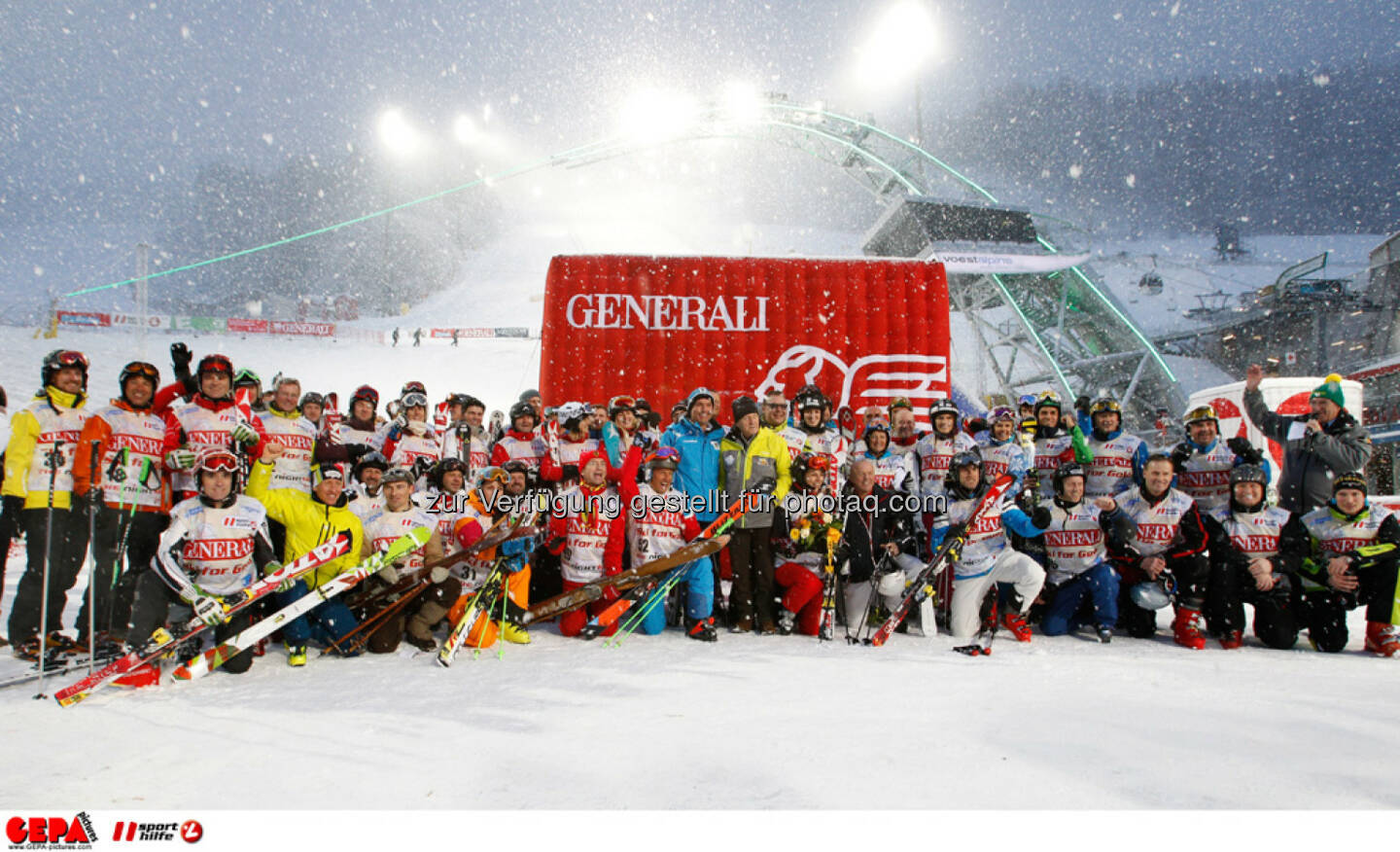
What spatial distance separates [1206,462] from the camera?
17.8 ft

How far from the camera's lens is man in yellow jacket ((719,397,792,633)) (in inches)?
195

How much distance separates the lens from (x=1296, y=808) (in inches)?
84.4

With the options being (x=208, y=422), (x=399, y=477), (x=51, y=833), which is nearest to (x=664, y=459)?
(x=399, y=477)

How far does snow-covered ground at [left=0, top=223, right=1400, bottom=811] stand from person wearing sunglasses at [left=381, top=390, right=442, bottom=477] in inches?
78.2

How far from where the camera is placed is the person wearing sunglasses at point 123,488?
4121 millimetres

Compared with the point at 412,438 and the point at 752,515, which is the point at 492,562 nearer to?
the point at 412,438

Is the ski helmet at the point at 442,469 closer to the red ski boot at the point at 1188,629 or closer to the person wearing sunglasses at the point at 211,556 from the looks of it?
the person wearing sunglasses at the point at 211,556

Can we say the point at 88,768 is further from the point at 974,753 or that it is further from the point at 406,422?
the point at 406,422

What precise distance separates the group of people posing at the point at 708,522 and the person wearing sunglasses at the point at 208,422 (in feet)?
0.05

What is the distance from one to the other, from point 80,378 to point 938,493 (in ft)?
19.6

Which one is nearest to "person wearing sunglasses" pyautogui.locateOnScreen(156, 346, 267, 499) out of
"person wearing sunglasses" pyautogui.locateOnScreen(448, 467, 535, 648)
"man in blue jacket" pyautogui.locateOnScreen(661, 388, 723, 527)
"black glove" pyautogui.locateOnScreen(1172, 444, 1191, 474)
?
"person wearing sunglasses" pyautogui.locateOnScreen(448, 467, 535, 648)

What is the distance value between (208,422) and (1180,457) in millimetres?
7099

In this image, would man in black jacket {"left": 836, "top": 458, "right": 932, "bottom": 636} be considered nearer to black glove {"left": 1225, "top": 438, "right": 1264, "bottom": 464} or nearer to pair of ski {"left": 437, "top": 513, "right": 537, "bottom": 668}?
pair of ski {"left": 437, "top": 513, "right": 537, "bottom": 668}

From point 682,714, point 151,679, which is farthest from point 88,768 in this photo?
point 682,714
